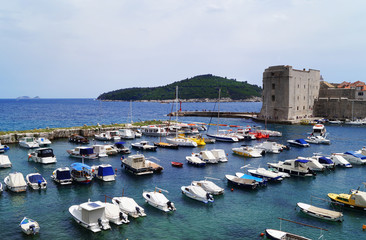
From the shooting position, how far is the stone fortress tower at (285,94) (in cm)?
9619

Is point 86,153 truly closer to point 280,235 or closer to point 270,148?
point 270,148

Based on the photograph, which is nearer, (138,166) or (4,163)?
(138,166)

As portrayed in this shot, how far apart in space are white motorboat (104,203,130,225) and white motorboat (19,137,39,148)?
3400cm

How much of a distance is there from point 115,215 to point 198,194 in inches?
325

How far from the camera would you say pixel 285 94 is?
316ft

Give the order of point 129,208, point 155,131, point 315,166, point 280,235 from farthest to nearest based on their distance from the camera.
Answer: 1. point 155,131
2. point 315,166
3. point 129,208
4. point 280,235

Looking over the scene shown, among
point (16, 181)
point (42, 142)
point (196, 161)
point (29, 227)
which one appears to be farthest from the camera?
point (42, 142)

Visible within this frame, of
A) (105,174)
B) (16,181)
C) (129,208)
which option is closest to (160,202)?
(129,208)

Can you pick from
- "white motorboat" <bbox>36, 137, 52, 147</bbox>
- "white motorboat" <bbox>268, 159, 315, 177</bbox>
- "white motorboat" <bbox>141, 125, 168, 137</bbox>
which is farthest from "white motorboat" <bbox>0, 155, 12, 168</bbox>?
"white motorboat" <bbox>141, 125, 168, 137</bbox>

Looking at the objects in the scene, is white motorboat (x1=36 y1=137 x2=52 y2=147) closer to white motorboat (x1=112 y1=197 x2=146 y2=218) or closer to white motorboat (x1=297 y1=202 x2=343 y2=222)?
white motorboat (x1=112 y1=197 x2=146 y2=218)

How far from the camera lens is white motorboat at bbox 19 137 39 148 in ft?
165

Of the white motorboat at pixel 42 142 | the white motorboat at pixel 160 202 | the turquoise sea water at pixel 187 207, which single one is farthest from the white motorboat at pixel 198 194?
the white motorboat at pixel 42 142

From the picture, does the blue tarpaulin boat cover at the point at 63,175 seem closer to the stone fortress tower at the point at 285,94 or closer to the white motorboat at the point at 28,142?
the white motorboat at the point at 28,142

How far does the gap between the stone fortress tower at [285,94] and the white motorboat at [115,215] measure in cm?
Answer: 7653
